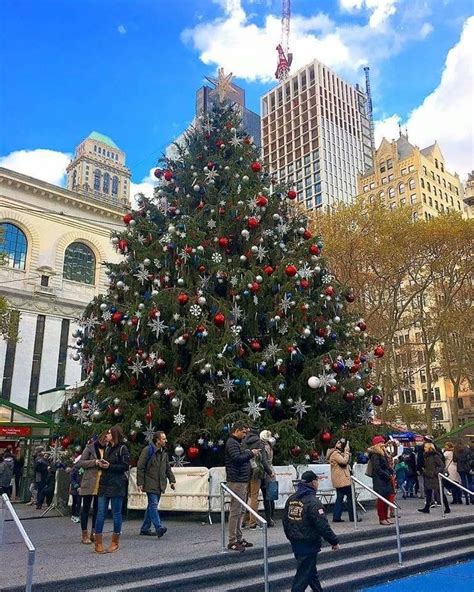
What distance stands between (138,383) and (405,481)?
10013mm

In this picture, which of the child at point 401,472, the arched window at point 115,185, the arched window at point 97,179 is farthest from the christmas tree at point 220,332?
the arched window at point 115,185

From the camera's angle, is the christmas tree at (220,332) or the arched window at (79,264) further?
the arched window at (79,264)

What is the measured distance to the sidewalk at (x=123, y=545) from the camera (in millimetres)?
6047

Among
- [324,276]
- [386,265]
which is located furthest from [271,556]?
[386,265]

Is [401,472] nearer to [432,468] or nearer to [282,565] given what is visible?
[432,468]

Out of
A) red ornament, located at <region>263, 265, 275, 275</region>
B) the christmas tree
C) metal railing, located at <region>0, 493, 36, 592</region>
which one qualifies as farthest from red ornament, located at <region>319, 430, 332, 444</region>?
metal railing, located at <region>0, 493, 36, 592</region>

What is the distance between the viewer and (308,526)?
5.11 metres

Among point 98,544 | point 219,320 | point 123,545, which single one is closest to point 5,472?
point 123,545

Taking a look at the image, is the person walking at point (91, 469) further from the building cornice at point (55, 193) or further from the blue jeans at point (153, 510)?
the building cornice at point (55, 193)

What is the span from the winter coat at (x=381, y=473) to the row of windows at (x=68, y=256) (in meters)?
34.6

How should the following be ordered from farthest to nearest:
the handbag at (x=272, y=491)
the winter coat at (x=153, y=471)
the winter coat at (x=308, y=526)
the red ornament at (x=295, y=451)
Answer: the red ornament at (x=295, y=451), the handbag at (x=272, y=491), the winter coat at (x=153, y=471), the winter coat at (x=308, y=526)

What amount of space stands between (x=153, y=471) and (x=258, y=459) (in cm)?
175

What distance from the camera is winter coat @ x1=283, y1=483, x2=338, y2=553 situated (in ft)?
16.7

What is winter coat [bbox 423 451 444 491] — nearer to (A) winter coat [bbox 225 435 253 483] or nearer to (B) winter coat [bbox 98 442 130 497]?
(A) winter coat [bbox 225 435 253 483]
